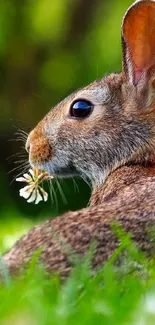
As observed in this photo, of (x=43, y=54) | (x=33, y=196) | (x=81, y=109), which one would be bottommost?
(x=33, y=196)

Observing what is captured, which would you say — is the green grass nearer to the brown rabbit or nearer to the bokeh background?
the brown rabbit

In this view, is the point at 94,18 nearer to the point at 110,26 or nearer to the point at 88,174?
the point at 110,26

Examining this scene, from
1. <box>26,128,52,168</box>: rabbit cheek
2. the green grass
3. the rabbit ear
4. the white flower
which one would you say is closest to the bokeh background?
the white flower

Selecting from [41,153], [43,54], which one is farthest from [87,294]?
[43,54]

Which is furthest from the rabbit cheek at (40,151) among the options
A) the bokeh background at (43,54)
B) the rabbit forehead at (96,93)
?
the bokeh background at (43,54)

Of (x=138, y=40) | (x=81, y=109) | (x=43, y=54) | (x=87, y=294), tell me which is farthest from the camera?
(x=43, y=54)

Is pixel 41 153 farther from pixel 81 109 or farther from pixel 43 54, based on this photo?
pixel 43 54

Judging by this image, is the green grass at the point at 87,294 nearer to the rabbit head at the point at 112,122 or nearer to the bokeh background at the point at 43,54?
the rabbit head at the point at 112,122

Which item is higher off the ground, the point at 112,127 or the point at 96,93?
the point at 96,93
